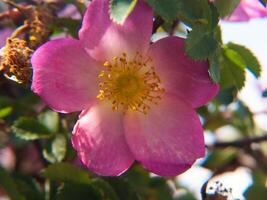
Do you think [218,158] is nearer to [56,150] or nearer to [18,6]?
[56,150]

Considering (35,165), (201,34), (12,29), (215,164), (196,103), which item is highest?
(201,34)

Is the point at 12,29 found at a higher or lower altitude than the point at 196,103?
lower

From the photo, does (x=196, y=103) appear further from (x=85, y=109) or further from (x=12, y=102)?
(x=12, y=102)

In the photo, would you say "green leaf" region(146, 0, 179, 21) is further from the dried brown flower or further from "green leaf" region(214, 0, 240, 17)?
the dried brown flower

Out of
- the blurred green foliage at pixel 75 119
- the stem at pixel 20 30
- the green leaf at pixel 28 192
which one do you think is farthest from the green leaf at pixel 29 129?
the stem at pixel 20 30

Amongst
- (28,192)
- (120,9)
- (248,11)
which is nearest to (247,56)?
(248,11)

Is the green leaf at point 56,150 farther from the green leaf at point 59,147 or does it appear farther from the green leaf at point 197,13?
the green leaf at point 197,13

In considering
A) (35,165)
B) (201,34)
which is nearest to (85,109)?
(201,34)
